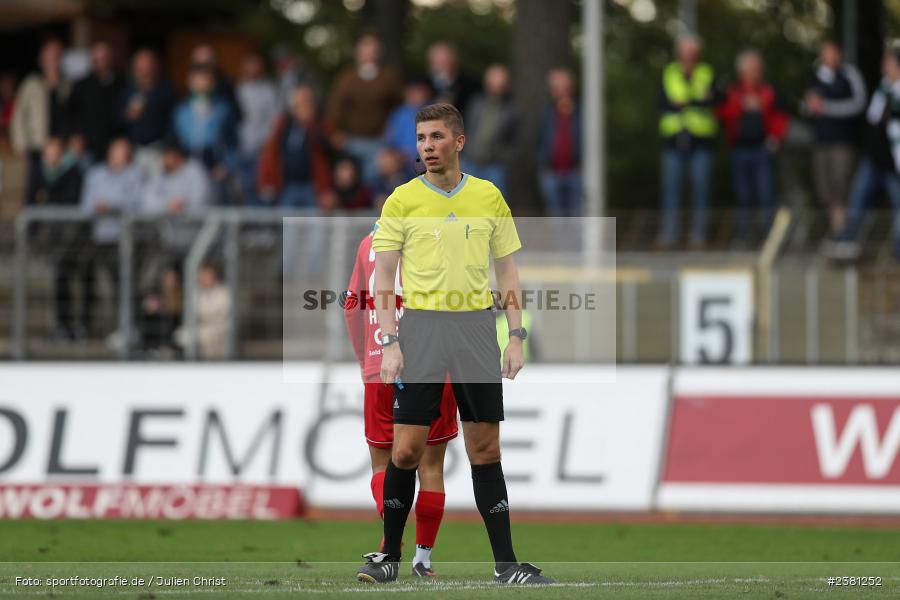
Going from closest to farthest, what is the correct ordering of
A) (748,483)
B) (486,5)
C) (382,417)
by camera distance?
(382,417) < (748,483) < (486,5)

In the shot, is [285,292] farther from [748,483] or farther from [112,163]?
[748,483]

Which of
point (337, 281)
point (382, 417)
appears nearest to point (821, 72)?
point (337, 281)

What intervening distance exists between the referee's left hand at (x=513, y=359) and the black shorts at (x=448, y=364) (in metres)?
0.06

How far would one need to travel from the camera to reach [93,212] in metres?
17.5

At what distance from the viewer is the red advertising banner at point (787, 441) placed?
14367 millimetres

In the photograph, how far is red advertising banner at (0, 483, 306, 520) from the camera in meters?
14.4

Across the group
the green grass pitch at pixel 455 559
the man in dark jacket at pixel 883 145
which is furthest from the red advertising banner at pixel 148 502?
the man in dark jacket at pixel 883 145

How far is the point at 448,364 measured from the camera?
8.93 meters

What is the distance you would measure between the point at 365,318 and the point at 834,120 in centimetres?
1144

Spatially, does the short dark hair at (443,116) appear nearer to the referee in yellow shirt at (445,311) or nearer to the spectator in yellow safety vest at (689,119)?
the referee in yellow shirt at (445,311)

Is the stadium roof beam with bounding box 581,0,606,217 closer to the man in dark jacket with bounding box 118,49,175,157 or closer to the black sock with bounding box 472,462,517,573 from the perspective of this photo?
the man in dark jacket with bounding box 118,49,175,157

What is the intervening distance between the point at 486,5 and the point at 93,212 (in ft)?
124

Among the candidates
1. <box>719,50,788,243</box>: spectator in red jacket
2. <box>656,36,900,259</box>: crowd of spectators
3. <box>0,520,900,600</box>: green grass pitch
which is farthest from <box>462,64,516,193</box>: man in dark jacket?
<box>0,520,900,600</box>: green grass pitch

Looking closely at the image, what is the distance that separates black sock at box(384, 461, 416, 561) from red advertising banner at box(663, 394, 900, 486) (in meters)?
5.74
